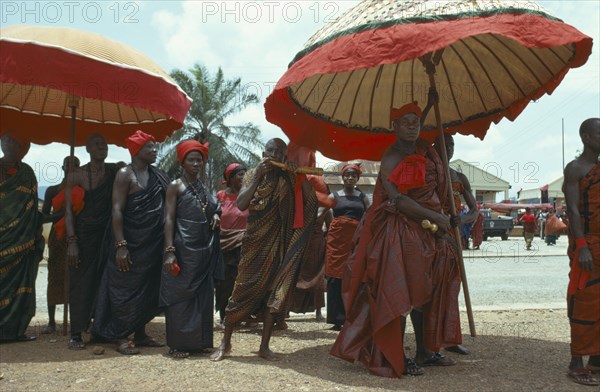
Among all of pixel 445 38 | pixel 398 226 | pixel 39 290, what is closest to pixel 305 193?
pixel 398 226

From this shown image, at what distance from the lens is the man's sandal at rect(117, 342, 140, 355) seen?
5.12m

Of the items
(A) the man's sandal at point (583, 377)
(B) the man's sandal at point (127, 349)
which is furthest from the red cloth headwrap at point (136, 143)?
(A) the man's sandal at point (583, 377)

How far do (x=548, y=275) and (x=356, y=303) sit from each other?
1016 cm

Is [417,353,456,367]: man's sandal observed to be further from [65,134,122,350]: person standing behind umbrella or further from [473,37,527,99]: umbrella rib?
[65,134,122,350]: person standing behind umbrella

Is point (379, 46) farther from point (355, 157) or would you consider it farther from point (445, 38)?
point (355, 157)

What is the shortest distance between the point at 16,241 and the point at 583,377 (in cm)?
537

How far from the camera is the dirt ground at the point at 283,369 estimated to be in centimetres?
395

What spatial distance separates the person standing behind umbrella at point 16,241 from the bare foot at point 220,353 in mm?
2290

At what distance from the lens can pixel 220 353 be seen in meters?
4.84

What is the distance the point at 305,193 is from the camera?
4.97 metres

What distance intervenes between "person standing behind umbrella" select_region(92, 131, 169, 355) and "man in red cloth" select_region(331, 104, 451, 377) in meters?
2.06

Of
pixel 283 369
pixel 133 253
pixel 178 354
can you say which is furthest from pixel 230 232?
pixel 283 369

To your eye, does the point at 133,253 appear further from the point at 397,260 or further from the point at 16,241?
the point at 397,260

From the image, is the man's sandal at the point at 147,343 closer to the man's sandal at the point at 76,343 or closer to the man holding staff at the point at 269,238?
the man's sandal at the point at 76,343
